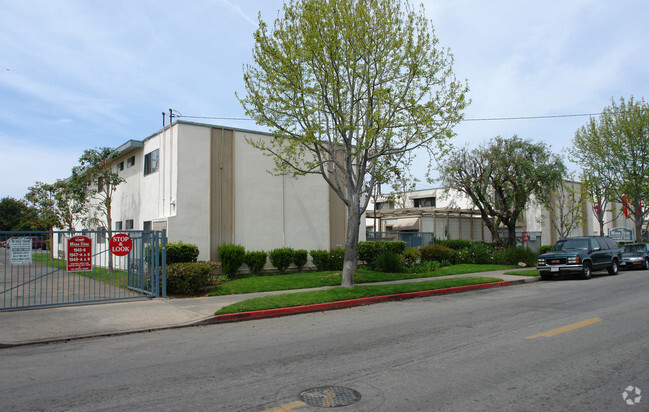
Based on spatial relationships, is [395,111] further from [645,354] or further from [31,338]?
[31,338]

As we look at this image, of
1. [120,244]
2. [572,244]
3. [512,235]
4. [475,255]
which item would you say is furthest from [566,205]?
[120,244]

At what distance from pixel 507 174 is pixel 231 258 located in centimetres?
1861

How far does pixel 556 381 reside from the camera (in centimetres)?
532

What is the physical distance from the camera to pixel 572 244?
20047 millimetres

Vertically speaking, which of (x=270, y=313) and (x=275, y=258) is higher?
(x=275, y=258)

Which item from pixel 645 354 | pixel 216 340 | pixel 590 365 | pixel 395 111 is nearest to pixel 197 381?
pixel 216 340

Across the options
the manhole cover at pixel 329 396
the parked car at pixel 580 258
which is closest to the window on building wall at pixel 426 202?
the parked car at pixel 580 258

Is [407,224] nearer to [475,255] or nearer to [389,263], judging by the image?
[475,255]

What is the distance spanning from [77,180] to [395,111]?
1459cm

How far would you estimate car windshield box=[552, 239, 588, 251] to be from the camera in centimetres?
1974

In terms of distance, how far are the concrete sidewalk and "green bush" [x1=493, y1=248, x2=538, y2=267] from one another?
17004 millimetres

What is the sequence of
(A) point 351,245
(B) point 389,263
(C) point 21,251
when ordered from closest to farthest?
(C) point 21,251 < (A) point 351,245 < (B) point 389,263

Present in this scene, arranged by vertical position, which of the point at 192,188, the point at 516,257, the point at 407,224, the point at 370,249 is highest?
the point at 192,188

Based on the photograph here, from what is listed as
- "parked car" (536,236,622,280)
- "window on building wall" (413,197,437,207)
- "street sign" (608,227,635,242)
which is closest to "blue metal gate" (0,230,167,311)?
"parked car" (536,236,622,280)
